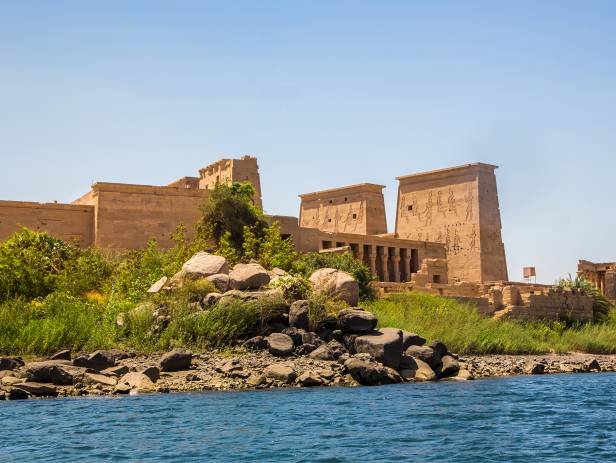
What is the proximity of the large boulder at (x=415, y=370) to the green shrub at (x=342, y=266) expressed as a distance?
8720 millimetres

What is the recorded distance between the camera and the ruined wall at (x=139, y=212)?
32.8m

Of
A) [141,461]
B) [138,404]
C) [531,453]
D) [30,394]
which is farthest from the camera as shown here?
[30,394]

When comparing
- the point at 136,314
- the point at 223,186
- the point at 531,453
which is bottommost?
the point at 531,453

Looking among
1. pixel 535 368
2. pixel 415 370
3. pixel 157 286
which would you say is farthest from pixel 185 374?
pixel 535 368

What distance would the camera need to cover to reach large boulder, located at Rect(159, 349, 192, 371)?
17.1 metres

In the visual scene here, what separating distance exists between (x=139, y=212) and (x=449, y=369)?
17819mm

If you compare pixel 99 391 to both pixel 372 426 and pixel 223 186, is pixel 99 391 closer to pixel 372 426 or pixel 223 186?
pixel 372 426

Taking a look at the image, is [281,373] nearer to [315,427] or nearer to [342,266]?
[315,427]

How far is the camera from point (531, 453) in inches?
432

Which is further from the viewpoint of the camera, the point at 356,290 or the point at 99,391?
the point at 356,290

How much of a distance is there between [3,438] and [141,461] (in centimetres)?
223

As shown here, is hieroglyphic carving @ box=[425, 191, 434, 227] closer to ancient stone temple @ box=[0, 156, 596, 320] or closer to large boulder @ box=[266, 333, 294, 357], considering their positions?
ancient stone temple @ box=[0, 156, 596, 320]

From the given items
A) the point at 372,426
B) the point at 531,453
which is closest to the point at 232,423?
the point at 372,426

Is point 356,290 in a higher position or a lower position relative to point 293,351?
higher
